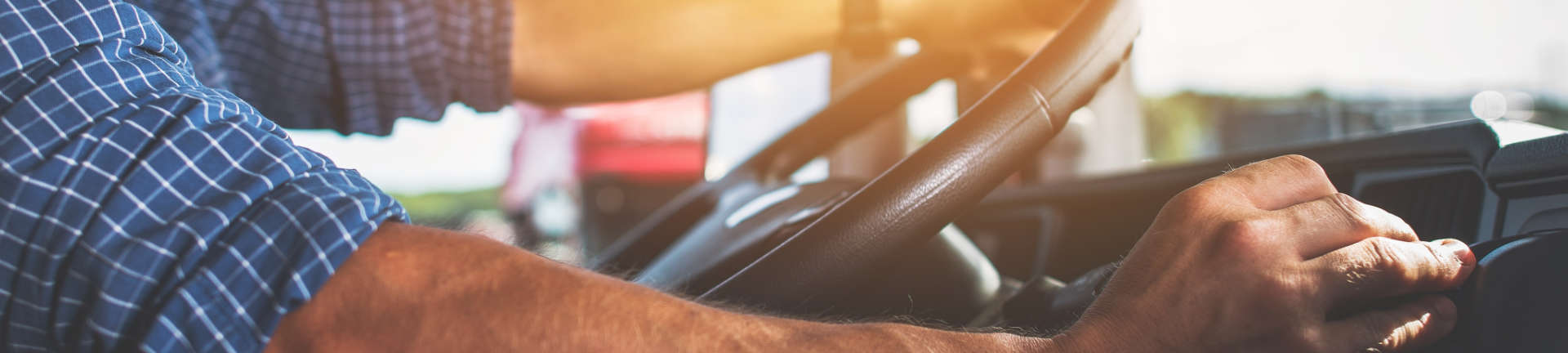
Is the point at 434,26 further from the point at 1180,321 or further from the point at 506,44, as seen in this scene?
the point at 1180,321

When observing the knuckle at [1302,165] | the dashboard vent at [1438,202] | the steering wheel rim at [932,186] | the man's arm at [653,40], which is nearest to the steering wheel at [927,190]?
the steering wheel rim at [932,186]

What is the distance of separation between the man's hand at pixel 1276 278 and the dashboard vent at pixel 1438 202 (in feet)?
0.56

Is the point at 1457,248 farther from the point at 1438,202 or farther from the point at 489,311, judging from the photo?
the point at 489,311

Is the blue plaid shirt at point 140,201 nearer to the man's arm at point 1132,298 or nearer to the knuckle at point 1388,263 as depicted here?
the man's arm at point 1132,298

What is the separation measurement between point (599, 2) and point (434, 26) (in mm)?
242

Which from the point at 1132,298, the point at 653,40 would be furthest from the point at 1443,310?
the point at 653,40

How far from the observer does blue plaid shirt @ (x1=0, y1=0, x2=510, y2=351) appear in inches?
14.0

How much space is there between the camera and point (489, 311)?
39 centimetres

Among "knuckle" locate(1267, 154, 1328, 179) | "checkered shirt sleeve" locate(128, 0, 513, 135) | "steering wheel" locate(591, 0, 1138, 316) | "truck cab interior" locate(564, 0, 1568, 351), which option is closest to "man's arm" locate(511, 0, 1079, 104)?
"checkered shirt sleeve" locate(128, 0, 513, 135)

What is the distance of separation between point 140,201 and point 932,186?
38cm

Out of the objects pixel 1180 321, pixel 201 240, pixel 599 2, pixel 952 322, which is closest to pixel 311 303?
pixel 201 240

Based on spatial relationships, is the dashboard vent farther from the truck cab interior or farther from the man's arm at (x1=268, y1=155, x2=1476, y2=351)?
the man's arm at (x1=268, y1=155, x2=1476, y2=351)

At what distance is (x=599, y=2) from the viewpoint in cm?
113

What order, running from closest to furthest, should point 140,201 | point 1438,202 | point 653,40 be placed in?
point 140,201 → point 1438,202 → point 653,40
